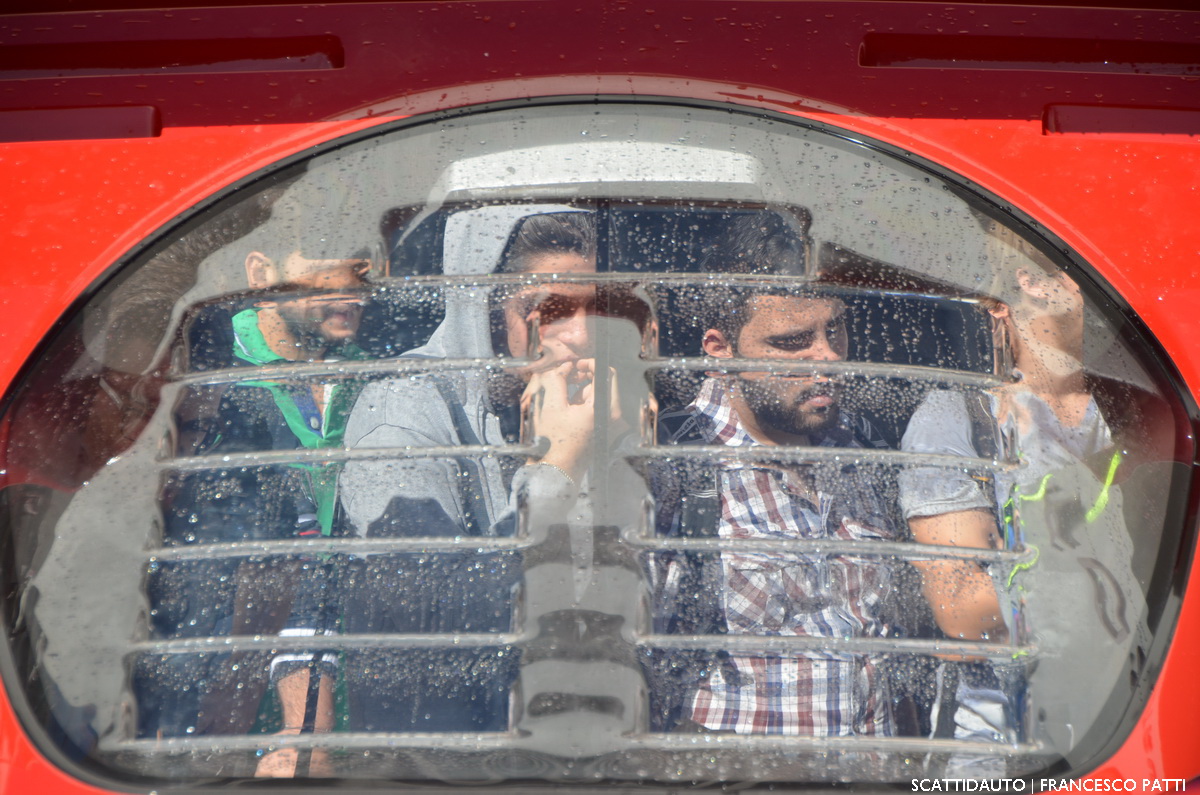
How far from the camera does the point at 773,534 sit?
1.05m

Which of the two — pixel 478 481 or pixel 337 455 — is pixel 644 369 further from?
pixel 337 455

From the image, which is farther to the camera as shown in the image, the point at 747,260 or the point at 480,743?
→ the point at 747,260

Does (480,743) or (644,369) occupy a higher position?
(644,369)

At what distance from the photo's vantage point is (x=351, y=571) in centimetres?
104

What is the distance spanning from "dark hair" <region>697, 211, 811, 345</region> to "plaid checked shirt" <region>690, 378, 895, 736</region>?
0.50 ft

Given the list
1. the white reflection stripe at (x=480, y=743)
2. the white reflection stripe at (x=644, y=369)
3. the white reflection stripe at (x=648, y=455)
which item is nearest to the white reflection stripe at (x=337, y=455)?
the white reflection stripe at (x=648, y=455)

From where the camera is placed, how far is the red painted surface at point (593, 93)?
1098 millimetres

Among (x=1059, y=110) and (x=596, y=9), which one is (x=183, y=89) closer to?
(x=596, y=9)

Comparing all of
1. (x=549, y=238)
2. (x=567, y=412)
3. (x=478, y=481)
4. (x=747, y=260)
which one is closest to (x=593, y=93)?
(x=549, y=238)

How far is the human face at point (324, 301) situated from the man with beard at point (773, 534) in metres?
0.46

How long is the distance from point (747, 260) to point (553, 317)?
0.28 m

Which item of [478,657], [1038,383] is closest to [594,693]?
[478,657]

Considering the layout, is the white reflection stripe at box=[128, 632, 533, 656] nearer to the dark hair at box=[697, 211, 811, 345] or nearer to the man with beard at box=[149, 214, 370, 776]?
the man with beard at box=[149, 214, 370, 776]

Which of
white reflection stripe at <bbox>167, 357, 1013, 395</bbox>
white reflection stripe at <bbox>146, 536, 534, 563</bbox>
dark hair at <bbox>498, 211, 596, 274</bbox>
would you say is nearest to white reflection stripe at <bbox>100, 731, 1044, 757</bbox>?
white reflection stripe at <bbox>146, 536, 534, 563</bbox>
